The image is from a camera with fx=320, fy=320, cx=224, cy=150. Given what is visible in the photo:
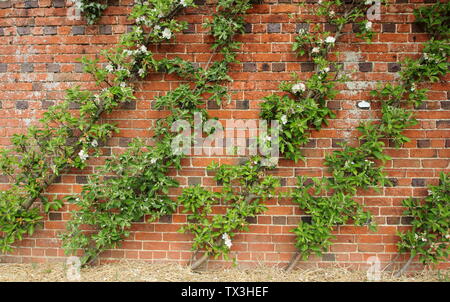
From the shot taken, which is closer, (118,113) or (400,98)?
(400,98)

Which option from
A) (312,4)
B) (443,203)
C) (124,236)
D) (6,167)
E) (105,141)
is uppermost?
(312,4)

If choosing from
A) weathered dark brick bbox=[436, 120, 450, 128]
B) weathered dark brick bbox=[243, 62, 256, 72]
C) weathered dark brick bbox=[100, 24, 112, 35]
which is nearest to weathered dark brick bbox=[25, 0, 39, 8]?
weathered dark brick bbox=[100, 24, 112, 35]

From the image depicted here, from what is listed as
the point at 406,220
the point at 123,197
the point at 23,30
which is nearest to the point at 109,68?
the point at 23,30

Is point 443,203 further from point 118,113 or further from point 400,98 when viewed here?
point 118,113

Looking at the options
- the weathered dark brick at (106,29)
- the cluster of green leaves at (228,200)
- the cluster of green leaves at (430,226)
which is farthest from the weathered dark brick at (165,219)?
the cluster of green leaves at (430,226)

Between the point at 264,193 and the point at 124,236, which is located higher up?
the point at 264,193

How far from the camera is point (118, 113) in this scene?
275 cm

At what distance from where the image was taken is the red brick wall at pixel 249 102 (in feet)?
8.63

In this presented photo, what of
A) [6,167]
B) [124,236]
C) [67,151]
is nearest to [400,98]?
[124,236]

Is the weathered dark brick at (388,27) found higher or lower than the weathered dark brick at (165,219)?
higher

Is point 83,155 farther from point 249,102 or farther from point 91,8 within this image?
point 249,102

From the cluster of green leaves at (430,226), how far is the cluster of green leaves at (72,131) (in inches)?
95.0

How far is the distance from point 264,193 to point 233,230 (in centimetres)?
44

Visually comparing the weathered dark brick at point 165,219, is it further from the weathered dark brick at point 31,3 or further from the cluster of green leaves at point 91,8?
the weathered dark brick at point 31,3
